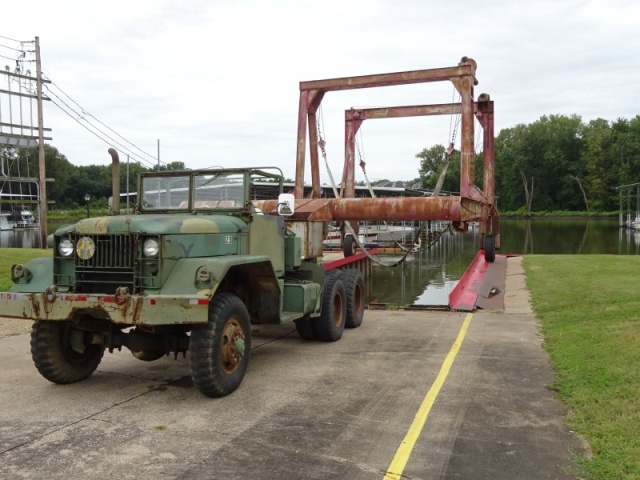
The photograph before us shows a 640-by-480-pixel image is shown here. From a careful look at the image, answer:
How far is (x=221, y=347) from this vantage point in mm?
5938

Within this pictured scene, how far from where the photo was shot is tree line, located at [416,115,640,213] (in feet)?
280

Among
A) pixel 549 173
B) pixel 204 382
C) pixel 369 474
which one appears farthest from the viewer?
pixel 549 173

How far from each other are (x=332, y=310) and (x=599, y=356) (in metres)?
3.62

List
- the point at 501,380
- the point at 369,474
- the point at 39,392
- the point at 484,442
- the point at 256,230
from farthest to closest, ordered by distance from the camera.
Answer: the point at 256,230 < the point at 501,380 < the point at 39,392 < the point at 484,442 < the point at 369,474

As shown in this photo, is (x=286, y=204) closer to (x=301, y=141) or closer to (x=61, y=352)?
(x=61, y=352)

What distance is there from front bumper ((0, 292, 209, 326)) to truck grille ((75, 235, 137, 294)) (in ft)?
1.17

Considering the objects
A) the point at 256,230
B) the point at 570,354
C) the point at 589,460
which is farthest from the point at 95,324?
the point at 570,354

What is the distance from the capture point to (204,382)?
5.70m

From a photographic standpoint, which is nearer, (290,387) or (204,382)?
(204,382)

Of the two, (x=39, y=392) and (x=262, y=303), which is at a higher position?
(x=262, y=303)

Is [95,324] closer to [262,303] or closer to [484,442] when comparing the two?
[262,303]

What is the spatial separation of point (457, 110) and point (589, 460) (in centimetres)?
1852

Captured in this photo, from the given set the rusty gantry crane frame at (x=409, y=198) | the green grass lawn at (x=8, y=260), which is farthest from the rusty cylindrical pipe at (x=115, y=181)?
the green grass lawn at (x=8, y=260)

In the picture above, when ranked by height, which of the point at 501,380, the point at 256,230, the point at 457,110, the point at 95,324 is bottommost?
the point at 501,380
